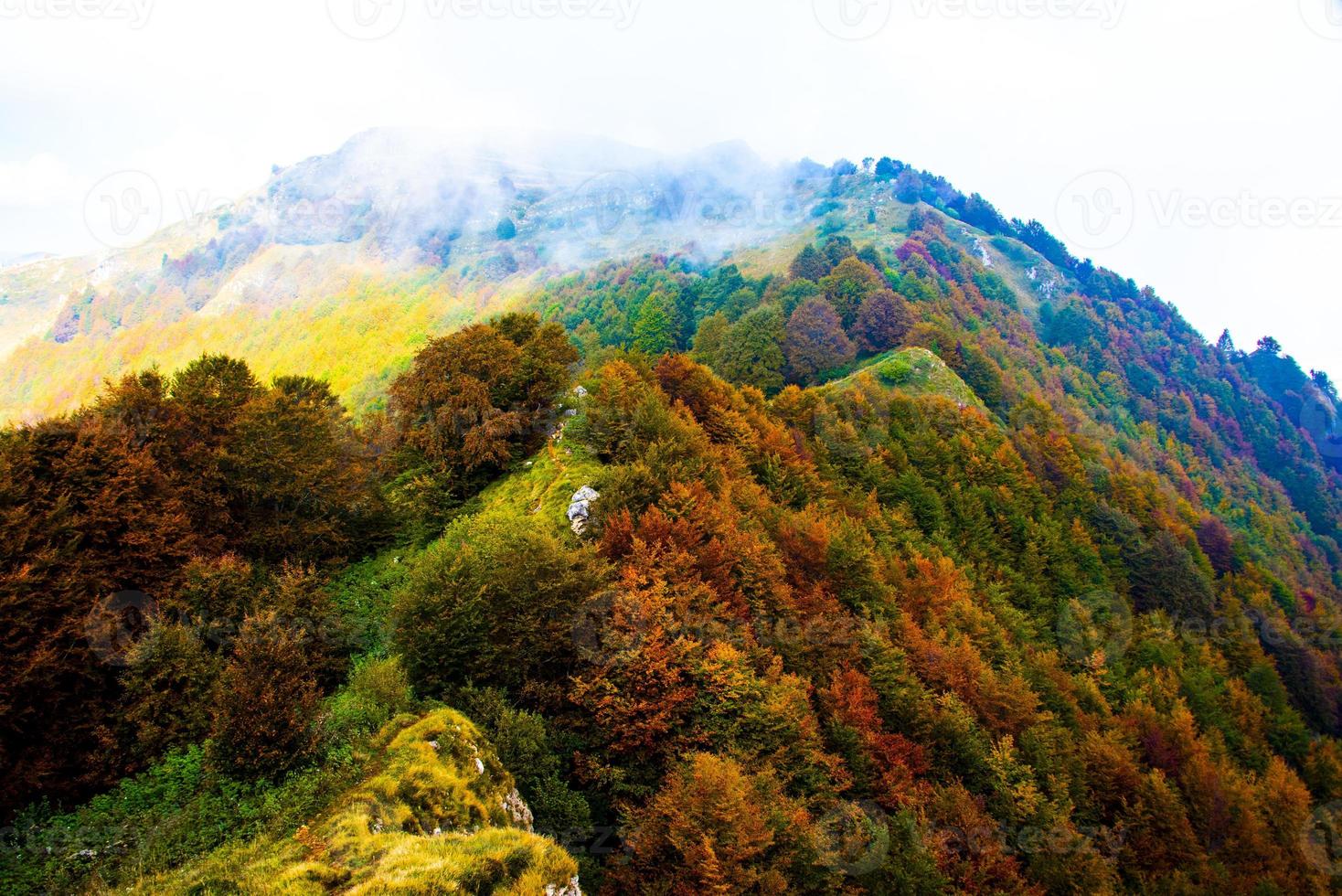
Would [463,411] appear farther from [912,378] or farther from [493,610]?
[912,378]

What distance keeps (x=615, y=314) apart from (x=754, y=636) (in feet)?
305

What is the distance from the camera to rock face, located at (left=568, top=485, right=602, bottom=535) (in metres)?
27.0

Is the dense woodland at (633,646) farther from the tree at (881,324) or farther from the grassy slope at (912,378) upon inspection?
the tree at (881,324)

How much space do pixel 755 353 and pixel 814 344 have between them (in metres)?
10.00

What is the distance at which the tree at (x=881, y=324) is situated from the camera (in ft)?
301

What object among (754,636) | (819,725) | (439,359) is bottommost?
(819,725)

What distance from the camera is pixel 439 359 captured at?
34656 mm

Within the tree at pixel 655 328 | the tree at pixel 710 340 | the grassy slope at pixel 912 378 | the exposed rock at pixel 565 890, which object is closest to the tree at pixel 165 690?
the exposed rock at pixel 565 890

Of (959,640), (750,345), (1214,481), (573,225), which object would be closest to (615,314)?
(750,345)

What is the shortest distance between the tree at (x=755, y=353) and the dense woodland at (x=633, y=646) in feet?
54.5

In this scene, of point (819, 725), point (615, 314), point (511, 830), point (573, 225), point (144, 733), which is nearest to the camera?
point (511, 830)

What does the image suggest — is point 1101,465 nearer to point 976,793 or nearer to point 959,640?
point 959,640

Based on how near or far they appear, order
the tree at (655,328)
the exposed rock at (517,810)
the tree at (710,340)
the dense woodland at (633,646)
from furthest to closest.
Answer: the tree at (655,328) → the tree at (710,340) → the dense woodland at (633,646) → the exposed rock at (517,810)

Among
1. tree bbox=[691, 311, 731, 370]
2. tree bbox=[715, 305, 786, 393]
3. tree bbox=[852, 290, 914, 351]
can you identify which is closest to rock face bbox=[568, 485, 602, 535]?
tree bbox=[715, 305, 786, 393]
